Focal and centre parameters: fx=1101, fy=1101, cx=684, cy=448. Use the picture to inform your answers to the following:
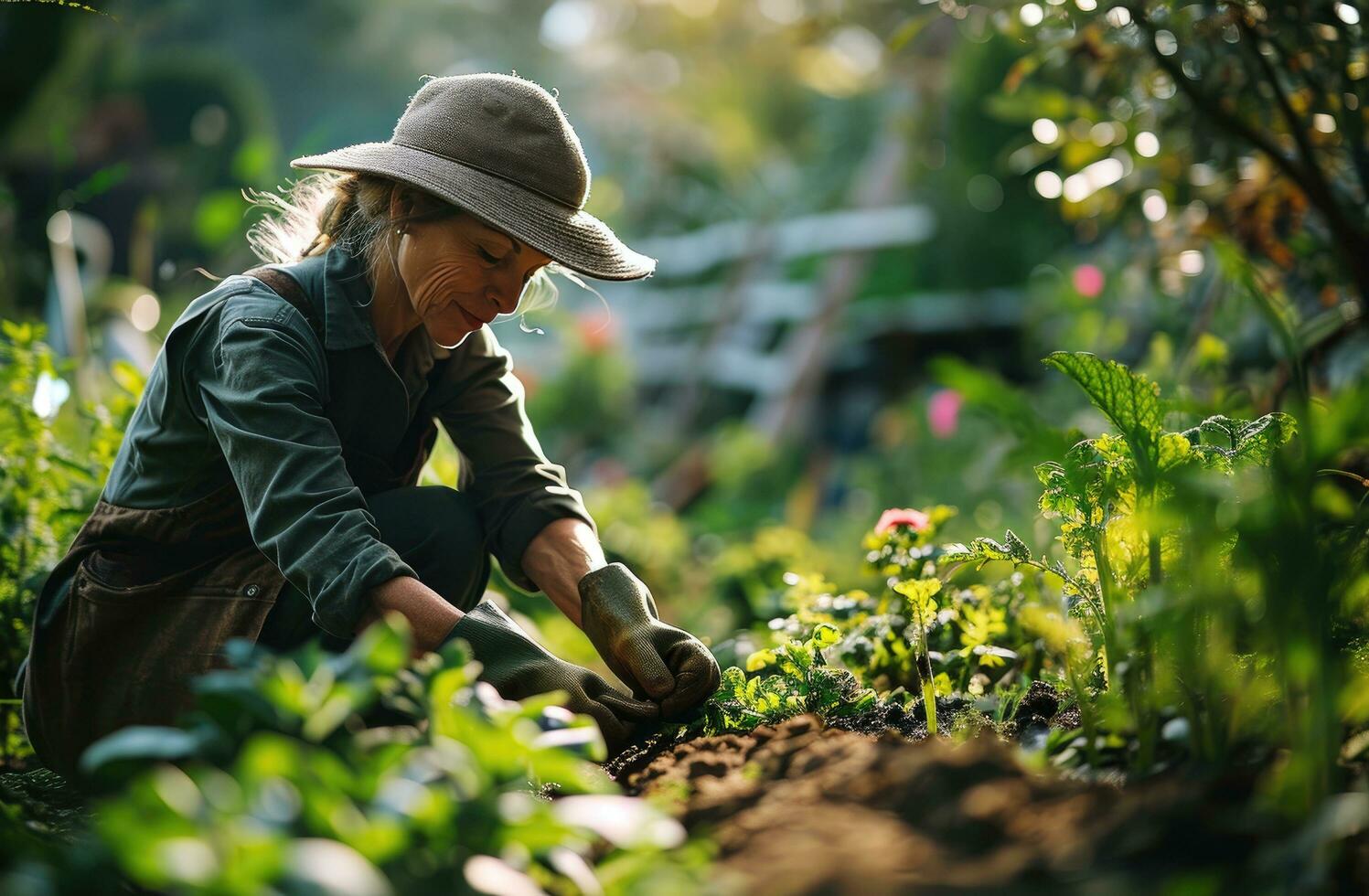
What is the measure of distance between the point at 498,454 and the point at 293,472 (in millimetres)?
626

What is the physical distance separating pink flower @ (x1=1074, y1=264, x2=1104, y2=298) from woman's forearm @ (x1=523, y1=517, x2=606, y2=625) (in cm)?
320

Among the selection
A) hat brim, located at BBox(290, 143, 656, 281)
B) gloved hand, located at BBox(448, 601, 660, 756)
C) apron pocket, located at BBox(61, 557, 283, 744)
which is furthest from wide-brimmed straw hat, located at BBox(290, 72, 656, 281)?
apron pocket, located at BBox(61, 557, 283, 744)

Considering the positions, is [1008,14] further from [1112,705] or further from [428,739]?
[428,739]

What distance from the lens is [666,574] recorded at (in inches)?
189

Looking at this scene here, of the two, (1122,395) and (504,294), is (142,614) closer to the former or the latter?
(504,294)

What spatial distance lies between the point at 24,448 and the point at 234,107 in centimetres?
609

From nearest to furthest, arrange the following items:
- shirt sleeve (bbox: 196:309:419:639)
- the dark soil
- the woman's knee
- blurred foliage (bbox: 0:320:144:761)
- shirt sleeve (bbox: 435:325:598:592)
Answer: the dark soil → shirt sleeve (bbox: 196:309:419:639) → the woman's knee → shirt sleeve (bbox: 435:325:598:592) → blurred foliage (bbox: 0:320:144:761)

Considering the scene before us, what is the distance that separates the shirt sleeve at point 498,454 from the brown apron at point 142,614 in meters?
0.36

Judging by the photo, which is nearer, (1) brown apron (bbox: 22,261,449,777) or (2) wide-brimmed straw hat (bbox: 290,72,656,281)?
(2) wide-brimmed straw hat (bbox: 290,72,656,281)

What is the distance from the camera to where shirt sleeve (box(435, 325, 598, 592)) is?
2021 mm

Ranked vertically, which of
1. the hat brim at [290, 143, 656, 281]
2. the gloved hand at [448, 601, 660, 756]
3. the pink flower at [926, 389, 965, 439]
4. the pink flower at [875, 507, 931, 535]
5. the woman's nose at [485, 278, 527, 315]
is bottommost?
the pink flower at [926, 389, 965, 439]

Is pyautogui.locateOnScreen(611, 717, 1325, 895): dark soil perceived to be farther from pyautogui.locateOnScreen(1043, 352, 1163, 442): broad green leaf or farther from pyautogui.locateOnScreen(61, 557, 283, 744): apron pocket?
pyautogui.locateOnScreen(61, 557, 283, 744): apron pocket

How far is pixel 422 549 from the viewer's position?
6.19 feet

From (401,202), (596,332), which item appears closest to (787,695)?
(401,202)
